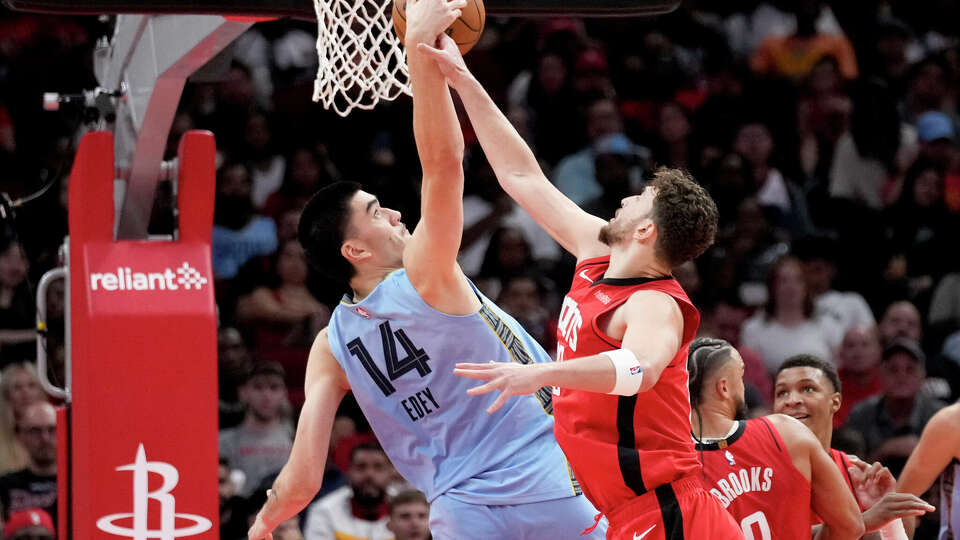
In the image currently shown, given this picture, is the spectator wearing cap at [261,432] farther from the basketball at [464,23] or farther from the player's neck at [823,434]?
the basketball at [464,23]

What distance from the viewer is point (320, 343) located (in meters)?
4.89

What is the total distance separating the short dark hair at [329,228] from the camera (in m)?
4.84

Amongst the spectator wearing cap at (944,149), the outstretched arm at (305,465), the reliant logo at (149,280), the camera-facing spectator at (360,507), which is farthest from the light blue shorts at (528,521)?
the spectator wearing cap at (944,149)

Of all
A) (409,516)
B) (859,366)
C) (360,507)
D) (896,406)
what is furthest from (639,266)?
(859,366)

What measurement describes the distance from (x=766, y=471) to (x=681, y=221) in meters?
1.41

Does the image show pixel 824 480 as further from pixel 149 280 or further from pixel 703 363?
pixel 149 280

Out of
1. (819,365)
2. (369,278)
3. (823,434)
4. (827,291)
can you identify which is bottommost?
(827,291)

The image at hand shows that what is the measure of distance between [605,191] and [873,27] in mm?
3950

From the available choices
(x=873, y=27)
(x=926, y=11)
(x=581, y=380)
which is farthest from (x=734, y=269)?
(x=581, y=380)

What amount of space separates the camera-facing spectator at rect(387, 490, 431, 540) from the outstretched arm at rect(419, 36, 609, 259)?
9.82 feet

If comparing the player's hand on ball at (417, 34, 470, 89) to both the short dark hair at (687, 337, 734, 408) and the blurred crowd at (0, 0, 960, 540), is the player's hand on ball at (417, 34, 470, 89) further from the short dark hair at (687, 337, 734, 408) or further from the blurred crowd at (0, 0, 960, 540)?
the blurred crowd at (0, 0, 960, 540)

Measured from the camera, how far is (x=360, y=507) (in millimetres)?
7578

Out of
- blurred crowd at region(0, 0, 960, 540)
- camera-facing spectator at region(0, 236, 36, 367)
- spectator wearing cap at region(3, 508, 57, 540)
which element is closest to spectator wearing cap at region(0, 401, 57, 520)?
blurred crowd at region(0, 0, 960, 540)

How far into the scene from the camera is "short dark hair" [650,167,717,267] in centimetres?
424
